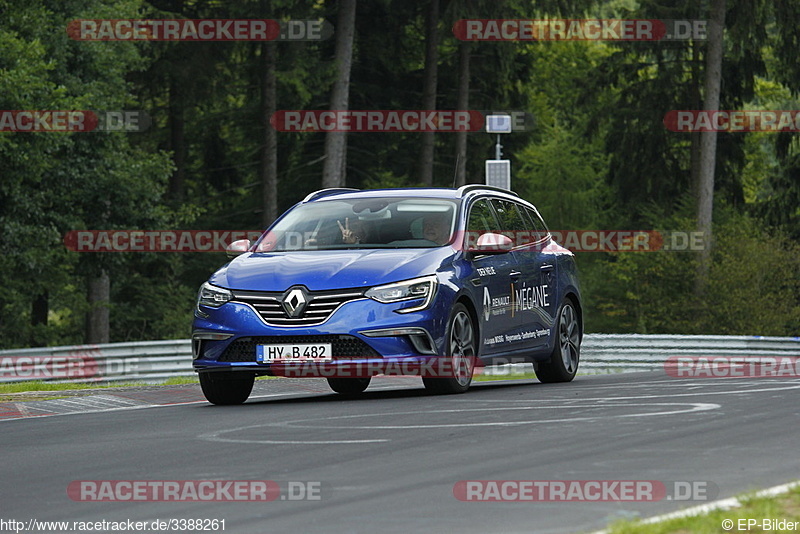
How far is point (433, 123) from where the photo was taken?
52.7 meters

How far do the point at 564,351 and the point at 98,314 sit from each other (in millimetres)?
30642

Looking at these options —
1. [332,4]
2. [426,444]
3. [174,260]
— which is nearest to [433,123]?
[332,4]

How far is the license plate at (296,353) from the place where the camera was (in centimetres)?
1276

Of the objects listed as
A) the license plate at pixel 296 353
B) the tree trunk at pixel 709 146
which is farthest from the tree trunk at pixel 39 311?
the license plate at pixel 296 353

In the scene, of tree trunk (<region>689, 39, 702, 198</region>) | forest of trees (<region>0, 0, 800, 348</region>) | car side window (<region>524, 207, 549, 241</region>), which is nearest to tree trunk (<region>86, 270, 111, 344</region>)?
forest of trees (<region>0, 0, 800, 348</region>)

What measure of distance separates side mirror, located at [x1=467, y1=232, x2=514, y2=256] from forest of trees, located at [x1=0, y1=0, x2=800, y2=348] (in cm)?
2082

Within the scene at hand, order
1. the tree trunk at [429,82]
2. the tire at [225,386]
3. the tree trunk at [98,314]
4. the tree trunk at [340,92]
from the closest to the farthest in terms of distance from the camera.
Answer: the tire at [225,386] < the tree trunk at [340,92] < the tree trunk at [98,314] < the tree trunk at [429,82]

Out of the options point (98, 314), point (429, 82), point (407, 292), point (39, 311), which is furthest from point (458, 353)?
point (39, 311)

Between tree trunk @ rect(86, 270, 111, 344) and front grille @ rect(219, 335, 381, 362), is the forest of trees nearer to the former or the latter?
tree trunk @ rect(86, 270, 111, 344)

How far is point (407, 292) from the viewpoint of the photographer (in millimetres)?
12961

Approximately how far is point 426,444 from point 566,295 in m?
7.30

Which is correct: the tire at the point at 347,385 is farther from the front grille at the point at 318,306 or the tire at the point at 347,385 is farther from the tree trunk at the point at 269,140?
the tree trunk at the point at 269,140

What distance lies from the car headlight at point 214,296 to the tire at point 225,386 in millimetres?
695

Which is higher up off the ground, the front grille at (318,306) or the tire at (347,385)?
the front grille at (318,306)
